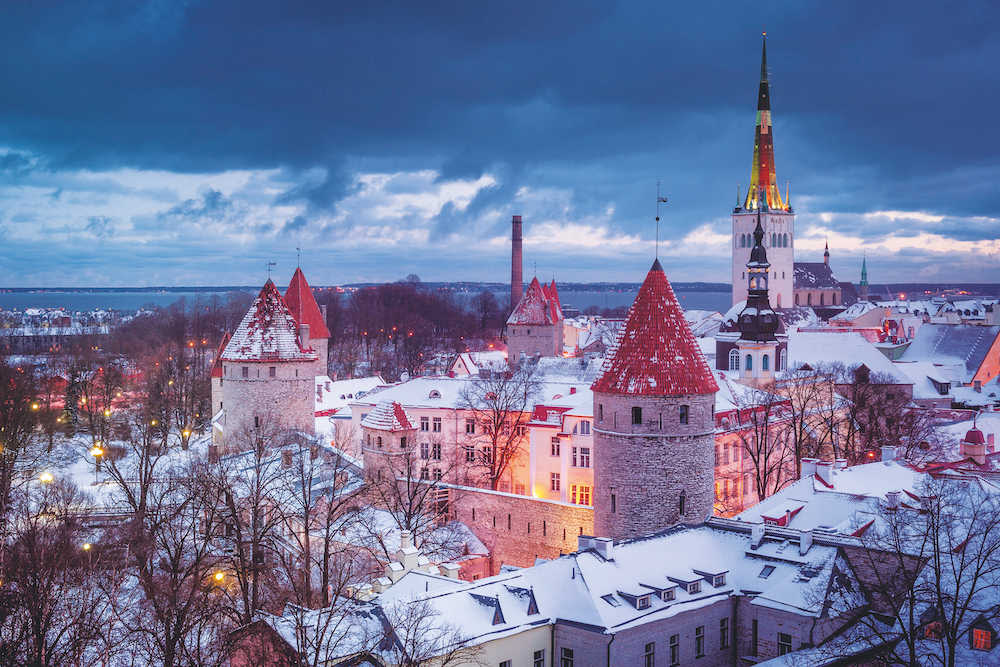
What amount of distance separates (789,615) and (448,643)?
7.78 m

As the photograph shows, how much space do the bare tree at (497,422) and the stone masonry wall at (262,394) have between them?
6931 millimetres

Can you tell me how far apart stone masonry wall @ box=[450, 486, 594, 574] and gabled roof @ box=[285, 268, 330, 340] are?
→ 2240cm

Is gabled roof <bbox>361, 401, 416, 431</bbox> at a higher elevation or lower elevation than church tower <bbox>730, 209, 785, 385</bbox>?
lower

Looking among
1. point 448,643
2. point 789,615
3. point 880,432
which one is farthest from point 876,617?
point 880,432

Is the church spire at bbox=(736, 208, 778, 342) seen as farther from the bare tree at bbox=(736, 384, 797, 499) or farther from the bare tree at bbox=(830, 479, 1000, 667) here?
the bare tree at bbox=(830, 479, 1000, 667)

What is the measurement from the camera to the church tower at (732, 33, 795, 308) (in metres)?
97.6

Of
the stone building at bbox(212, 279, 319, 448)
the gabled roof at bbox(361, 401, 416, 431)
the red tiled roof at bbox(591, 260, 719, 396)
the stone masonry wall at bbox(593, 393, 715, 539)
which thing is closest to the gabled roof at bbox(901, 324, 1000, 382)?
the red tiled roof at bbox(591, 260, 719, 396)

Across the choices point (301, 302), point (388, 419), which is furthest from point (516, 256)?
point (388, 419)

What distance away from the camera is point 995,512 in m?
20.3

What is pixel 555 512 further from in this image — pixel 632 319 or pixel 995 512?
pixel 995 512

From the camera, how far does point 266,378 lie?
4066 centimetres

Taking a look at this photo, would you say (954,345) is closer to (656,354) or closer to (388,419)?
(656,354)

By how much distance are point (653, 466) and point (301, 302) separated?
31.4 m

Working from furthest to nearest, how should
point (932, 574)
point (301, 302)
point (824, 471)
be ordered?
point (301, 302) → point (824, 471) → point (932, 574)
